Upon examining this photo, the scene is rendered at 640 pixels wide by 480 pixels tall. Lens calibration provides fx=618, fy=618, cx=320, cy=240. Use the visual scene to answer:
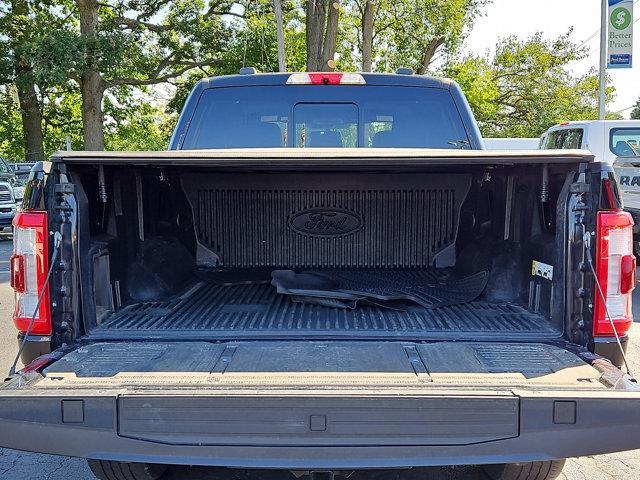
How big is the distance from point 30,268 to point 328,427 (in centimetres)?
139

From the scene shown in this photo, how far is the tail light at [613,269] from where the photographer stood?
8.16 ft

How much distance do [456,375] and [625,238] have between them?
0.92m

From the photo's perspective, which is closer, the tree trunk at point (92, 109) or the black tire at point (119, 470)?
the black tire at point (119, 470)

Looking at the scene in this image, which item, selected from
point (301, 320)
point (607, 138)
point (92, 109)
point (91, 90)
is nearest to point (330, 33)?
point (607, 138)

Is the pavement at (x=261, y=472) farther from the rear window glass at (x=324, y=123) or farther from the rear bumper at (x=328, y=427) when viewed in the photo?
the rear window glass at (x=324, y=123)

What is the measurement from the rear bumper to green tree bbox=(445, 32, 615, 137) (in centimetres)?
2863

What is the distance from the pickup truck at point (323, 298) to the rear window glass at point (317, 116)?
15mm

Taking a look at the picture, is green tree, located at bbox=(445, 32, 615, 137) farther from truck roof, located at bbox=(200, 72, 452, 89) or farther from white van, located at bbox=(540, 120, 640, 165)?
truck roof, located at bbox=(200, 72, 452, 89)

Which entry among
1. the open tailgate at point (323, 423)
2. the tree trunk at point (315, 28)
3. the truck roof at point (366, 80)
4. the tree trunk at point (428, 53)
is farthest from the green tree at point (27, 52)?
the open tailgate at point (323, 423)

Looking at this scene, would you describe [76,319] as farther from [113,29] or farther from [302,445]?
[113,29]

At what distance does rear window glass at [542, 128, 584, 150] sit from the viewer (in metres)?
11.7

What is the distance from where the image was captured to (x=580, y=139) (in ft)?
37.9

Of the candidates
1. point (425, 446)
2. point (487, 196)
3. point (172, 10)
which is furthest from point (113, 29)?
point (425, 446)

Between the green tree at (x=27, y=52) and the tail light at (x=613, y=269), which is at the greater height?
the green tree at (x=27, y=52)
